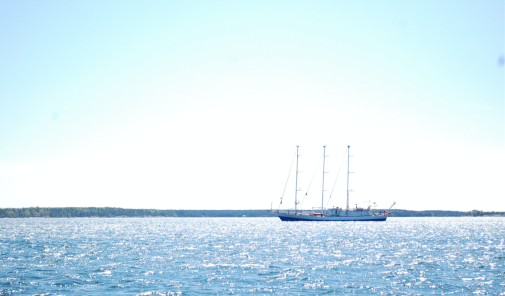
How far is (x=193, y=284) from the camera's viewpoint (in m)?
35.2

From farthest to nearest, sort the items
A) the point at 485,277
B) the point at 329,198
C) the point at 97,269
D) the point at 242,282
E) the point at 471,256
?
the point at 329,198 < the point at 471,256 < the point at 97,269 < the point at 485,277 < the point at 242,282

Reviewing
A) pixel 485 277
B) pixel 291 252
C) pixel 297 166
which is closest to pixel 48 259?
pixel 291 252

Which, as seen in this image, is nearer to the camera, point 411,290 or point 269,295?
point 269,295

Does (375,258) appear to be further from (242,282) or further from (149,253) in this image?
(149,253)

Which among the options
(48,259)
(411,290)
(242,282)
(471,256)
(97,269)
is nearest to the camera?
(411,290)

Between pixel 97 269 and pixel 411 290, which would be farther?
pixel 97 269

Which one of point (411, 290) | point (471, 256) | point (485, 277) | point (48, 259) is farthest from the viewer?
point (471, 256)

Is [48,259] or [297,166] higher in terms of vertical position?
[297,166]

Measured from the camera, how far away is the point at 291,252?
60219 millimetres

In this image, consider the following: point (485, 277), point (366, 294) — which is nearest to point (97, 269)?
point (366, 294)

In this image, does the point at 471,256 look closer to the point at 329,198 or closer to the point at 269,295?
the point at 269,295

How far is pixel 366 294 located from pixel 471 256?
31.7 m

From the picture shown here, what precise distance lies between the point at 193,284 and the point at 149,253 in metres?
26.1

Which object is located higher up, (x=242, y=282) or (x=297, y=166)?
(x=297, y=166)
